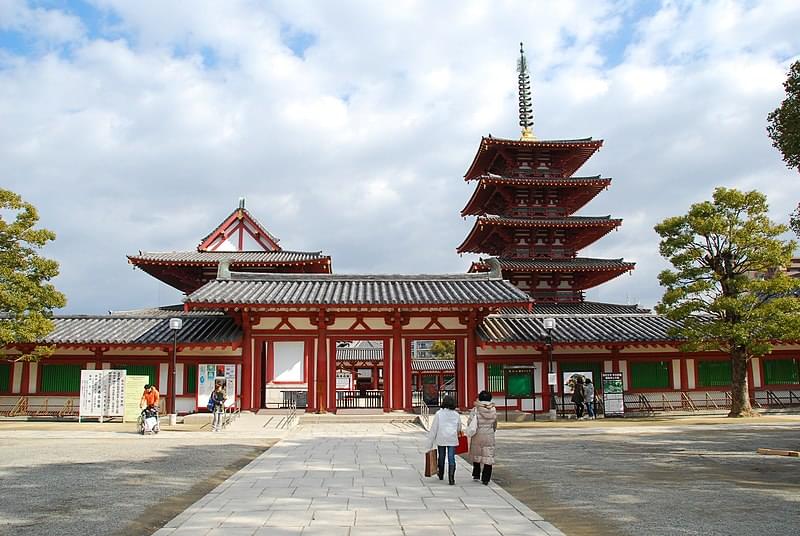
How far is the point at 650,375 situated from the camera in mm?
25453

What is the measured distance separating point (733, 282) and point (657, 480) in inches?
566

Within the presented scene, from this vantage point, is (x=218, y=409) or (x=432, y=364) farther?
(x=432, y=364)

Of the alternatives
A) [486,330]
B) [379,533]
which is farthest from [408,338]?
[379,533]

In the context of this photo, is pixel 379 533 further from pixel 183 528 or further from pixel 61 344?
pixel 61 344

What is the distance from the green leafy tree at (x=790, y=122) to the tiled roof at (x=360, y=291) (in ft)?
35.9

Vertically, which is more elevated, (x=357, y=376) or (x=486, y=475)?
(x=486, y=475)

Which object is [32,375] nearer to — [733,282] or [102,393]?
[102,393]

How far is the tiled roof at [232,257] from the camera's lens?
2930 cm

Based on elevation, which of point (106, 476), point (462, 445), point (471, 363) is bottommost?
point (106, 476)

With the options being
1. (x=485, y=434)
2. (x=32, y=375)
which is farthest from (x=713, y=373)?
(x=32, y=375)

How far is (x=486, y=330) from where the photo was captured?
2428 centimetres

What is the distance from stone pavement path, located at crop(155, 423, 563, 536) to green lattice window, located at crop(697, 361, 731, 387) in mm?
16860

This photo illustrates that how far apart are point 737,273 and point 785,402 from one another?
23.6 ft

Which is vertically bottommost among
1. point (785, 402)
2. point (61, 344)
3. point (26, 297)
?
point (785, 402)
